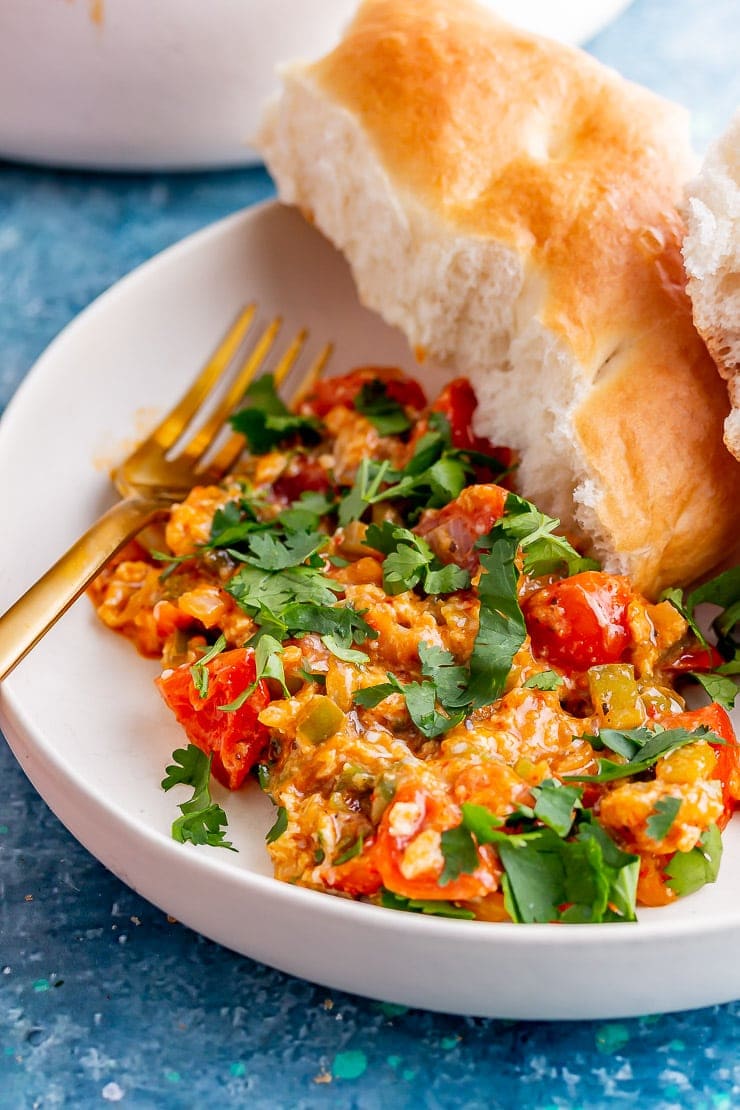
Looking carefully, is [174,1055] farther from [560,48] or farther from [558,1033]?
[560,48]

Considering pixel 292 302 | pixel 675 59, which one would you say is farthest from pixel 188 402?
pixel 675 59

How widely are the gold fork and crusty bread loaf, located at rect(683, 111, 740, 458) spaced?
1.32 meters

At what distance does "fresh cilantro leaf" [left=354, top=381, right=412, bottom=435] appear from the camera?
3.23 m

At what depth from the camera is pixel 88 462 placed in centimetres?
326

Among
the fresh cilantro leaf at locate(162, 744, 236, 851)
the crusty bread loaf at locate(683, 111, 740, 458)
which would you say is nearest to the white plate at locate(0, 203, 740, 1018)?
the fresh cilantro leaf at locate(162, 744, 236, 851)

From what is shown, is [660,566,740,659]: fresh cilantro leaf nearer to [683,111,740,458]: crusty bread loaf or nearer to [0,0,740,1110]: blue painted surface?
[683,111,740,458]: crusty bread loaf

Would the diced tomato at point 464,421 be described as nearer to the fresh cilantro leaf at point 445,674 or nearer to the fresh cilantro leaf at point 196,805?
the fresh cilantro leaf at point 445,674

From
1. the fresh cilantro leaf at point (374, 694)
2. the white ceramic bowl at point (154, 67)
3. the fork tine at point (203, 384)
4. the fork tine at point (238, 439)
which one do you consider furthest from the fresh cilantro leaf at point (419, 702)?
the white ceramic bowl at point (154, 67)

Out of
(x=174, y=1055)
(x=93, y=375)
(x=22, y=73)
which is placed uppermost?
(x=22, y=73)

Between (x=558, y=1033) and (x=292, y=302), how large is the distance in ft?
7.84

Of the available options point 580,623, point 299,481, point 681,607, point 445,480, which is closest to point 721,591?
point 681,607

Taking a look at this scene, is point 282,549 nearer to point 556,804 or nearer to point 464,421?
point 464,421

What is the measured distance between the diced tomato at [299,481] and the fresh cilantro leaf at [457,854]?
4.32 feet

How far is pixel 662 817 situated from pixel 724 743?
277 mm
